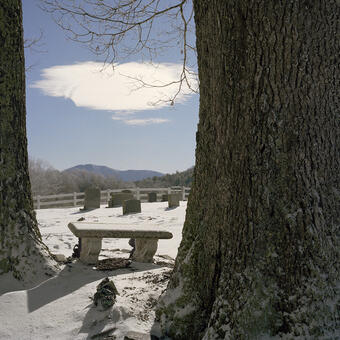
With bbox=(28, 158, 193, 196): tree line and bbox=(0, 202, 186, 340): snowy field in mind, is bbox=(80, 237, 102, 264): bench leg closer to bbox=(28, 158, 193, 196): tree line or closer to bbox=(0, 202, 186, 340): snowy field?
bbox=(0, 202, 186, 340): snowy field

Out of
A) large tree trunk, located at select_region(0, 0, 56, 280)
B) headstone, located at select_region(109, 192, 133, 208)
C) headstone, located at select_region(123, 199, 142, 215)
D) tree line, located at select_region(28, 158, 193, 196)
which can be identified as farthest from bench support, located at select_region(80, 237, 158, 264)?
tree line, located at select_region(28, 158, 193, 196)

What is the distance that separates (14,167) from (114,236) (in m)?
1.51

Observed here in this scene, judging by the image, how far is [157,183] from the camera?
42.9 metres

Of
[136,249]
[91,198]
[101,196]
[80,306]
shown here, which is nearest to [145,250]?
[136,249]

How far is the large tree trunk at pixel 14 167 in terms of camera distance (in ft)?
15.7

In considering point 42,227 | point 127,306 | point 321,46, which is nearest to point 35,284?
point 127,306

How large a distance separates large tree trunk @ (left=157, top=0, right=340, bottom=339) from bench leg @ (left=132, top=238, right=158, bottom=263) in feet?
9.26

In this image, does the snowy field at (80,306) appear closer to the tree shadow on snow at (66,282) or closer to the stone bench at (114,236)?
the tree shadow on snow at (66,282)

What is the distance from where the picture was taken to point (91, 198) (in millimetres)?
16391

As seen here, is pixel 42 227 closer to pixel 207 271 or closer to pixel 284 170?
pixel 207 271

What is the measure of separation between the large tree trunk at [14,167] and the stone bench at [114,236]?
0.61 metres

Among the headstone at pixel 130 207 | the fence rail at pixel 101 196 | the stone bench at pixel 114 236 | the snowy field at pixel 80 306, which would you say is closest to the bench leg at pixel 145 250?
the stone bench at pixel 114 236

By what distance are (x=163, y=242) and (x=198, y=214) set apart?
529cm

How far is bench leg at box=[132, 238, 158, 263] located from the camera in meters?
5.82
